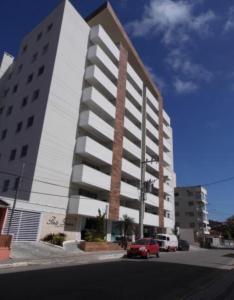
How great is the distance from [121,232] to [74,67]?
22492mm

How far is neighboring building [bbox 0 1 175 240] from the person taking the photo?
28984 mm

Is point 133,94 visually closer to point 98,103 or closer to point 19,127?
point 98,103

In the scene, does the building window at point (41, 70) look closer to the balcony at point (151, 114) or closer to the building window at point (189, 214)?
the balcony at point (151, 114)

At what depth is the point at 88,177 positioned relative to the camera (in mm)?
32250

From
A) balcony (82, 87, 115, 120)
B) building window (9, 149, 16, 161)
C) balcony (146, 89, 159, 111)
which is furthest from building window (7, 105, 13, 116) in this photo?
balcony (146, 89, 159, 111)

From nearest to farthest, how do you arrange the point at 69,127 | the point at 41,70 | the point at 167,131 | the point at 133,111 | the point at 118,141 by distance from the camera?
1. the point at 69,127
2. the point at 41,70
3. the point at 118,141
4. the point at 133,111
5. the point at 167,131

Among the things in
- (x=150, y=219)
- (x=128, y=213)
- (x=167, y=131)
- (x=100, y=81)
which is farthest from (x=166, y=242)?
(x=167, y=131)

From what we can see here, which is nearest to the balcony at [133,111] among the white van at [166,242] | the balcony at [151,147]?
the balcony at [151,147]

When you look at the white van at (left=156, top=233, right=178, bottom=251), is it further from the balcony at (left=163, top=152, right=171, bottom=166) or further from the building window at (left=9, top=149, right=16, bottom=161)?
the balcony at (left=163, top=152, right=171, bottom=166)

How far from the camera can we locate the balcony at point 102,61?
38375 millimetres

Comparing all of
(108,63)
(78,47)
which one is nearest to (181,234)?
(108,63)

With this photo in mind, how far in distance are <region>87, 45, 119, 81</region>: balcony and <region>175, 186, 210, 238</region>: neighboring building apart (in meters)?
61.6

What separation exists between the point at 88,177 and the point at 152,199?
62.1 ft

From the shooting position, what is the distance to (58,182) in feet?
99.1
